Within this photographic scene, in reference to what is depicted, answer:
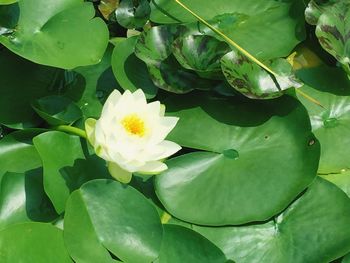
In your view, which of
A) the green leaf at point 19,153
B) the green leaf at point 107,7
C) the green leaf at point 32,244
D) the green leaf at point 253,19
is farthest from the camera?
the green leaf at point 107,7

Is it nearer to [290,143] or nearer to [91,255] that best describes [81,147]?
[91,255]

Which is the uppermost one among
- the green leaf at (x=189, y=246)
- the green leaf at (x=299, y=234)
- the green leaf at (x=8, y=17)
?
the green leaf at (x=8, y=17)

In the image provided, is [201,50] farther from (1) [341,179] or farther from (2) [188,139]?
(1) [341,179]

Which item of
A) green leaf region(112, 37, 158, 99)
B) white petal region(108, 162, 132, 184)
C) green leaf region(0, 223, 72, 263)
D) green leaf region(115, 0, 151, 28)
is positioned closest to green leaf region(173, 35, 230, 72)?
green leaf region(112, 37, 158, 99)

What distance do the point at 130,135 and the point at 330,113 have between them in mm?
566

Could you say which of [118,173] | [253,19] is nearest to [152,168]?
[118,173]

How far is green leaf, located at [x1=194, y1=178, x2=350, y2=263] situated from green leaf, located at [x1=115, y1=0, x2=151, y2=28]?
605 mm

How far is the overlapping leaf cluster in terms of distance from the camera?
3.97 feet

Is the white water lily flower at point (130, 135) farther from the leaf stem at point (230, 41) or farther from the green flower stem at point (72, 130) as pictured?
the leaf stem at point (230, 41)

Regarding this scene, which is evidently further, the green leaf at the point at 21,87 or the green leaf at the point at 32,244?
the green leaf at the point at 21,87

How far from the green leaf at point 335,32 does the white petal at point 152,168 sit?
0.55 m

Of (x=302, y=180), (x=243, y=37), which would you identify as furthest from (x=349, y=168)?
(x=243, y=37)

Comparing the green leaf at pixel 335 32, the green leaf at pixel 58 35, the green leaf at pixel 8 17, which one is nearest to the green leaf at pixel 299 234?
the green leaf at pixel 335 32

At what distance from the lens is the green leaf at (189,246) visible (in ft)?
4.02
